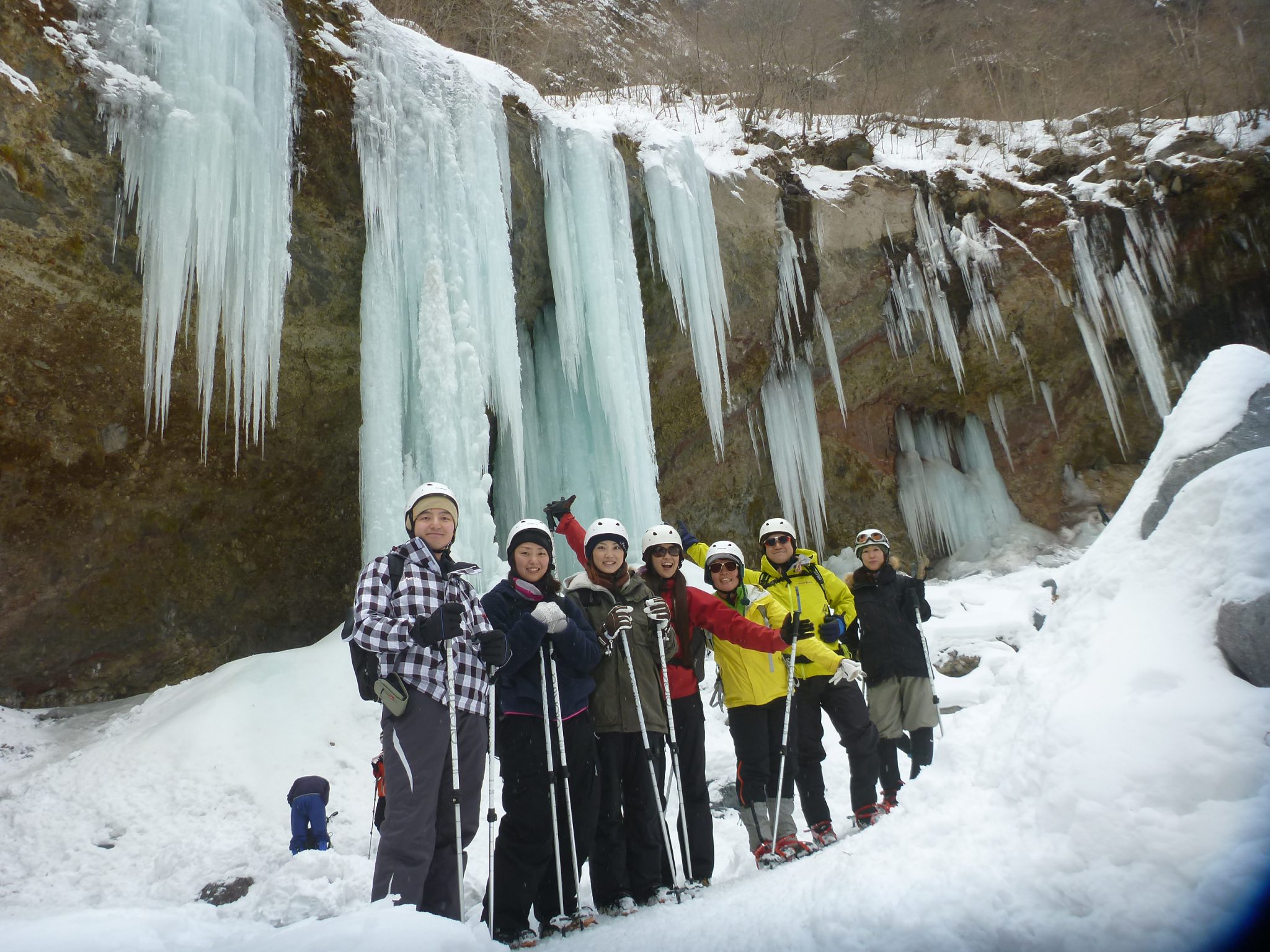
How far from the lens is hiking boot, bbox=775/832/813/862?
9.63 ft

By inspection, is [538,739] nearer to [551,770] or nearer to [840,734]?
[551,770]

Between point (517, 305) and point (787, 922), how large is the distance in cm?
704

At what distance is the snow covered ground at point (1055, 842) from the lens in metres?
1.33

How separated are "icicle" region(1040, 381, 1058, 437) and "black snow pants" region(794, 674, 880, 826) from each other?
10328 mm

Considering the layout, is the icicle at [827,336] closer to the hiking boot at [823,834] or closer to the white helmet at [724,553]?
the white helmet at [724,553]

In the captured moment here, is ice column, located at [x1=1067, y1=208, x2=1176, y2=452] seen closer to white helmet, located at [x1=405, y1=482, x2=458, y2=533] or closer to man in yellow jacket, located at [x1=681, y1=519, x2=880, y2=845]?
man in yellow jacket, located at [x1=681, y1=519, x2=880, y2=845]

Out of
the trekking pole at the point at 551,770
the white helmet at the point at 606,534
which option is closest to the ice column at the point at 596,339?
the white helmet at the point at 606,534

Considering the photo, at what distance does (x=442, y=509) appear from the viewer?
9.41 feet

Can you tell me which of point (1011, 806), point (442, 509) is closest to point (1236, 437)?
point (1011, 806)

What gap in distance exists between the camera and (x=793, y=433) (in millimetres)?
10602

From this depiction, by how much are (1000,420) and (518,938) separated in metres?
11.9

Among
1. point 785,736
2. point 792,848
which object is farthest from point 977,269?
point 792,848

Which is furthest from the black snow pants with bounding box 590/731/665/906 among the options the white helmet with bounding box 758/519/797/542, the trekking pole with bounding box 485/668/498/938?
the white helmet with bounding box 758/519/797/542

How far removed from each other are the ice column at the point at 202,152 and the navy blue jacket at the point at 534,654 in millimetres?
3275
